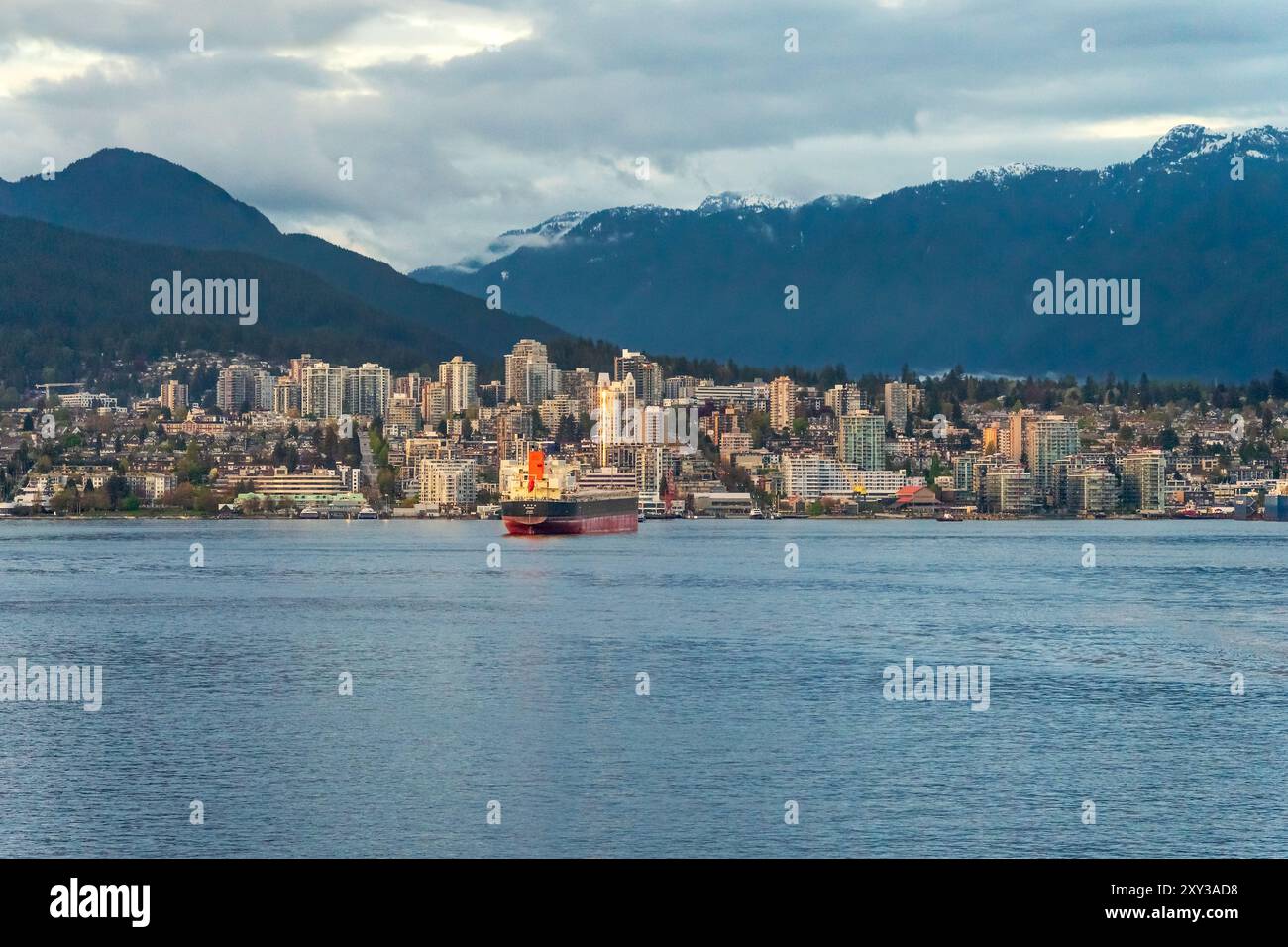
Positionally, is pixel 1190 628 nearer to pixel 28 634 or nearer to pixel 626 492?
pixel 28 634

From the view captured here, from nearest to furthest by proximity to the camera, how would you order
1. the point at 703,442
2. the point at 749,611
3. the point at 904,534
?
the point at 749,611 < the point at 904,534 < the point at 703,442

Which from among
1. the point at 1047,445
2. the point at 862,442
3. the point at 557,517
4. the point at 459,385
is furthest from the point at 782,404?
the point at 557,517

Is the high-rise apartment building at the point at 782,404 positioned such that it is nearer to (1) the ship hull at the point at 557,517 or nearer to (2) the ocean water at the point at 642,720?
(1) the ship hull at the point at 557,517

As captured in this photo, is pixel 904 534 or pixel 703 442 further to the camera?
pixel 703 442

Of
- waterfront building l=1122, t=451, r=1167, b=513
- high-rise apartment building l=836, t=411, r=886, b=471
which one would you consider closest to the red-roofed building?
high-rise apartment building l=836, t=411, r=886, b=471

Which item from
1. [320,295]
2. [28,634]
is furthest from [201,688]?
[320,295]

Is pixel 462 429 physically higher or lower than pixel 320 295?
lower
